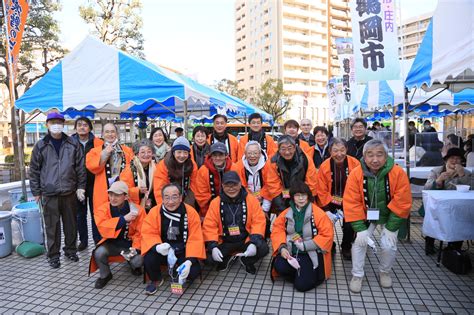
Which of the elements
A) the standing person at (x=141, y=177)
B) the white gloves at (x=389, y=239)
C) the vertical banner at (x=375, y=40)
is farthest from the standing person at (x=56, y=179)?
the vertical banner at (x=375, y=40)

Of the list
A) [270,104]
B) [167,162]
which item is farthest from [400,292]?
[270,104]

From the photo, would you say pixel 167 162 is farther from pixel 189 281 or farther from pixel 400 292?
pixel 400 292

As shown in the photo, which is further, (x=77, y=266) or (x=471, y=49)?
(x=77, y=266)

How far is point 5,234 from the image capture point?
446cm

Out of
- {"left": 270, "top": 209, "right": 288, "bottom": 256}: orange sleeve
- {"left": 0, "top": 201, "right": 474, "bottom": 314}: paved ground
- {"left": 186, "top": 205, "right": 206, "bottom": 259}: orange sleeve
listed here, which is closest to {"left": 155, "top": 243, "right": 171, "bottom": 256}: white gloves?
{"left": 186, "top": 205, "right": 206, "bottom": 259}: orange sleeve

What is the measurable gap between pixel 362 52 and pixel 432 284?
3346mm

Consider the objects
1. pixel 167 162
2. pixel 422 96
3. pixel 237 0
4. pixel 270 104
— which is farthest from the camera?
pixel 237 0

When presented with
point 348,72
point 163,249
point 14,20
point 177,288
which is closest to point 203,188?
point 163,249

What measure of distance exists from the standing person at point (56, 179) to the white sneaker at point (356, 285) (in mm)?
3137

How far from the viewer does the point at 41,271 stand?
3996mm

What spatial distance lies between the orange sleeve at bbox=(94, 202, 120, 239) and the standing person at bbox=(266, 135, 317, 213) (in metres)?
1.77

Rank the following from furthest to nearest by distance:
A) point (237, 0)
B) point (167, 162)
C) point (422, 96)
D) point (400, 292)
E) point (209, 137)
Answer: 1. point (237, 0)
2. point (422, 96)
3. point (209, 137)
4. point (167, 162)
5. point (400, 292)

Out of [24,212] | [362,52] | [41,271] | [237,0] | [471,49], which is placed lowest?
[41,271]

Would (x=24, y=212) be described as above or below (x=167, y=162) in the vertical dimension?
below
